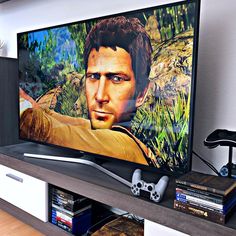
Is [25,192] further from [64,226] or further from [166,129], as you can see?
[166,129]

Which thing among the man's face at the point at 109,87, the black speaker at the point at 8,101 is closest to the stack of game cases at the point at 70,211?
the man's face at the point at 109,87

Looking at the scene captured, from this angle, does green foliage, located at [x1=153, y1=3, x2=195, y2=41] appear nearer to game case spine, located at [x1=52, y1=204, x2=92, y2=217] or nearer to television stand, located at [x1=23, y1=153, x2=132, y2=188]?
television stand, located at [x1=23, y1=153, x2=132, y2=188]

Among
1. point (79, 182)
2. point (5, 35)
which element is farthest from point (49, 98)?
point (5, 35)

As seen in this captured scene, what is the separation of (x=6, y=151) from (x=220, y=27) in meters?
1.65

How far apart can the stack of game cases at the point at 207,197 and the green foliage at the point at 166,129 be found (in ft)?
0.67

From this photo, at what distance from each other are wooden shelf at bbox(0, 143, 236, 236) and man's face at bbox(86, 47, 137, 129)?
11.9 inches

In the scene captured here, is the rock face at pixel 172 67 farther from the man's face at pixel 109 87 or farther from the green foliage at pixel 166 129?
the man's face at pixel 109 87

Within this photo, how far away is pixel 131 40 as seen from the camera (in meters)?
1.40

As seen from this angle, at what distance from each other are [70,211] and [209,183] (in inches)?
34.7

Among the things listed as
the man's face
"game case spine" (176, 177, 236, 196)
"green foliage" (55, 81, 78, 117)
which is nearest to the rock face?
the man's face

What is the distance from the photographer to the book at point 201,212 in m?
0.97

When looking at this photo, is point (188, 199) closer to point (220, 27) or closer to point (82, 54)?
point (220, 27)

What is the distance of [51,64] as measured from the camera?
1803 millimetres

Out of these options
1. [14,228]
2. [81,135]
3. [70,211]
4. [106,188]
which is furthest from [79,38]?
[14,228]
